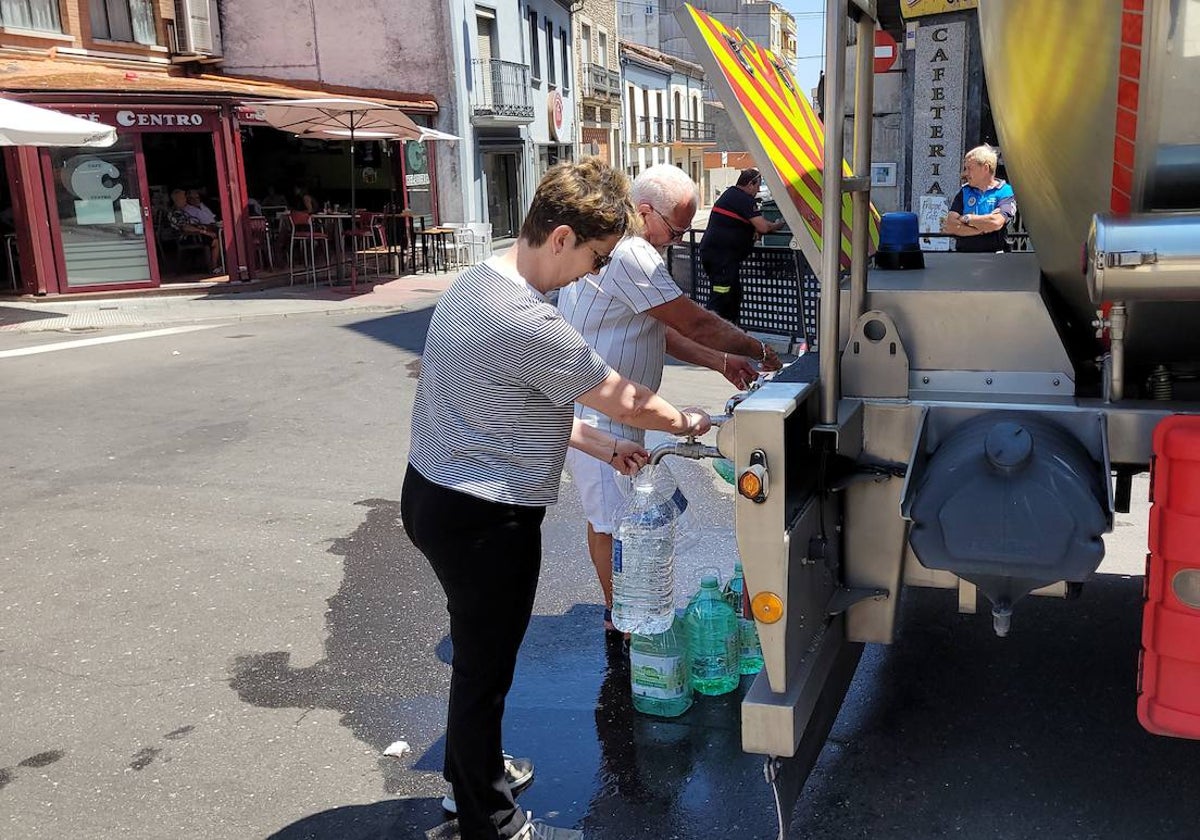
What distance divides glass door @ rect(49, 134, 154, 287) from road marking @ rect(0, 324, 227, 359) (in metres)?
3.53

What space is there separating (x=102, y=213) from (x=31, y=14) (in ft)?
12.9

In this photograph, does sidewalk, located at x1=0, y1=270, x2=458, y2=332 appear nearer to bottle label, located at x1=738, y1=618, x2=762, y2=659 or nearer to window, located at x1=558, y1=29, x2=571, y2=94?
bottle label, located at x1=738, y1=618, x2=762, y2=659

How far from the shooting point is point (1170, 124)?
199 centimetres

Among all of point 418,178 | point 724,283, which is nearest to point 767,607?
point 724,283

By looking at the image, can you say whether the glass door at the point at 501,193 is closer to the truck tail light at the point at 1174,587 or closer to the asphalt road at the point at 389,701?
the asphalt road at the point at 389,701

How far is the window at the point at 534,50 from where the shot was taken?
29.9m

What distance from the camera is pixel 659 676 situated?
3.60 metres

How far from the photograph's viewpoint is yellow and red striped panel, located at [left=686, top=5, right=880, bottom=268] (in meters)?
2.91

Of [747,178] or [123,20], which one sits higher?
[123,20]

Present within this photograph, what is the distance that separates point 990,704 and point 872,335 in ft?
5.37

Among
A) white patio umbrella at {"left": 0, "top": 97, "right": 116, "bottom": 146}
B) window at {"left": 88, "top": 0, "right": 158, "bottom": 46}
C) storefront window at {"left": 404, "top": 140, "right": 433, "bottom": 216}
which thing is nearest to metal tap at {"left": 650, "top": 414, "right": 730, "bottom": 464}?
white patio umbrella at {"left": 0, "top": 97, "right": 116, "bottom": 146}

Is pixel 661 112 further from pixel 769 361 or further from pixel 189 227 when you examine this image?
pixel 769 361

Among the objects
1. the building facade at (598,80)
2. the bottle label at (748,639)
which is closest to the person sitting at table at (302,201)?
the building facade at (598,80)

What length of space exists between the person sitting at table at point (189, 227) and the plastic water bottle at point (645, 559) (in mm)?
16107
